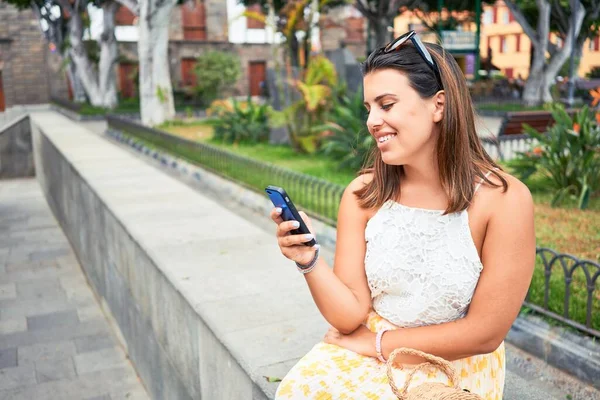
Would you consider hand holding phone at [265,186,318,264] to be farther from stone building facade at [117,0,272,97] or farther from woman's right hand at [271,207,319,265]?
stone building facade at [117,0,272,97]

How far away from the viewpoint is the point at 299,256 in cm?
194

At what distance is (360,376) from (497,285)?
466mm

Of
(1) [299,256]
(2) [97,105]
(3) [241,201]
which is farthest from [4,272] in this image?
(2) [97,105]

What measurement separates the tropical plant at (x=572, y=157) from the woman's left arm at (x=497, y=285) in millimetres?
5253

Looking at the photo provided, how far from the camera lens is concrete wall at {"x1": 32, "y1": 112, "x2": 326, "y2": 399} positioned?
109 inches

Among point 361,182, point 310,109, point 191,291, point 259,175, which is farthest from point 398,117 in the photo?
point 310,109

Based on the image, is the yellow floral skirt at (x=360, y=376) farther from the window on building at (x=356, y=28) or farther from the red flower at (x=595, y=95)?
the window on building at (x=356, y=28)

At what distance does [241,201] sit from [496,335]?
6.83 m

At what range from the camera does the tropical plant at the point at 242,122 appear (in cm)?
1390

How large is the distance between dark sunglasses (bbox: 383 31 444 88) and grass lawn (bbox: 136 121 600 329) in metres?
2.45

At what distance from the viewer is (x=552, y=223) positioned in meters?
6.21

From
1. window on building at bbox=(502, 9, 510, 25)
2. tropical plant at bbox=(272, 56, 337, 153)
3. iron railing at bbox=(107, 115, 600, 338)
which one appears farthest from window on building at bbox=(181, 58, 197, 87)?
window on building at bbox=(502, 9, 510, 25)

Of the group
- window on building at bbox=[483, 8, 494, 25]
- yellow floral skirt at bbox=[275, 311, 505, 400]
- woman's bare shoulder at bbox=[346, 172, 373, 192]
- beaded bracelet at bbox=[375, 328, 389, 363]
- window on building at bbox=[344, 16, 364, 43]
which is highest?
window on building at bbox=[483, 8, 494, 25]

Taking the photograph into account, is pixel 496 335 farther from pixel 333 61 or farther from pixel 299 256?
pixel 333 61
